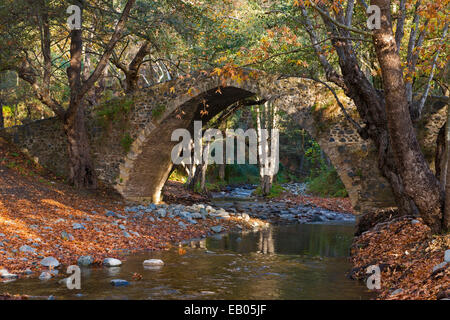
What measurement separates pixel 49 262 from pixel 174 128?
818 centimetres

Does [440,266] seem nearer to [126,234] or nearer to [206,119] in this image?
[126,234]

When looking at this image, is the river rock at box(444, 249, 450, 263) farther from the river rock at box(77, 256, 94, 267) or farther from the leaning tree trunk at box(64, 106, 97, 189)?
the leaning tree trunk at box(64, 106, 97, 189)

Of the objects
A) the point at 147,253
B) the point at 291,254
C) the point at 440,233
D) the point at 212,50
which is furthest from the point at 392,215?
the point at 212,50

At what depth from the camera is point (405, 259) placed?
5.91m

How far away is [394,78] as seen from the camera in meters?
5.43

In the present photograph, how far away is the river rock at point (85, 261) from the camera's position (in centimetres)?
694

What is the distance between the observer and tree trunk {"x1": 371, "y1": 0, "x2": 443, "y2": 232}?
5418 mm

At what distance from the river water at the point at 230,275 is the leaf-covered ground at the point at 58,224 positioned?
700 mm

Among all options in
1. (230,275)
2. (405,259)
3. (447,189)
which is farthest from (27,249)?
(447,189)

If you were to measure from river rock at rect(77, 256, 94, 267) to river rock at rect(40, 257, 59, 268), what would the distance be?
399mm

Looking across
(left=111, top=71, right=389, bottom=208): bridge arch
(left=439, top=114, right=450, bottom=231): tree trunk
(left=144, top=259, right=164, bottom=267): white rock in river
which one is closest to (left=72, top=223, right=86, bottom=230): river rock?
(left=144, top=259, right=164, bottom=267): white rock in river

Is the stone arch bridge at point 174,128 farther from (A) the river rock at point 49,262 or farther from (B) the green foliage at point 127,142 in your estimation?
(A) the river rock at point 49,262

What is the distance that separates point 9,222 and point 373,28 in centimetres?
679

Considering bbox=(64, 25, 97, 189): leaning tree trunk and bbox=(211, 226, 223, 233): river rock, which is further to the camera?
bbox=(64, 25, 97, 189): leaning tree trunk
